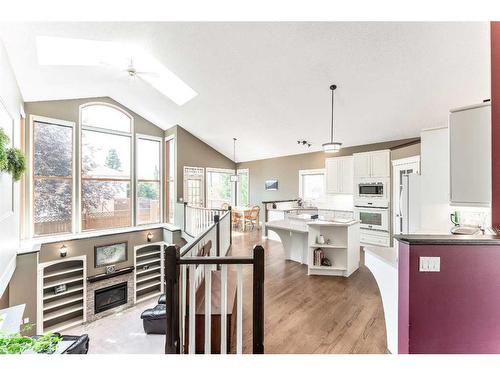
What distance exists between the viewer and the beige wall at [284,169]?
6259mm

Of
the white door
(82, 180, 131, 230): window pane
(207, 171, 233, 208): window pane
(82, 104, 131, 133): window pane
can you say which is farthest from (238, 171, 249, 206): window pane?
the white door

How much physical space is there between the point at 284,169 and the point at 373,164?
3.02 meters

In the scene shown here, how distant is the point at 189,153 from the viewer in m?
7.34

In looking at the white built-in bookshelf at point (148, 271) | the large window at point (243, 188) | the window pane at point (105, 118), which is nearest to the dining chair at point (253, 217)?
the large window at point (243, 188)

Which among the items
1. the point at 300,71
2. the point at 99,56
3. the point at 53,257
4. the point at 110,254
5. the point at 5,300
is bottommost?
the point at 5,300

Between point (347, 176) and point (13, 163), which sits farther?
point (347, 176)

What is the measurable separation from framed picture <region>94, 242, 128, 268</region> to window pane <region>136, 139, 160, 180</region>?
215cm

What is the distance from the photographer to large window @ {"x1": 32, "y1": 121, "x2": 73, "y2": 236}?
211 inches

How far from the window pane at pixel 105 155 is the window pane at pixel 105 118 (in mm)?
246

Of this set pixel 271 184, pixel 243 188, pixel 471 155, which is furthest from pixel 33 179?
pixel 471 155

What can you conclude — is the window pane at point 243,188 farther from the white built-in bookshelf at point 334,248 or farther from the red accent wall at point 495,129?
the red accent wall at point 495,129

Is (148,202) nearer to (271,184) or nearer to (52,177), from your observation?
(52,177)
